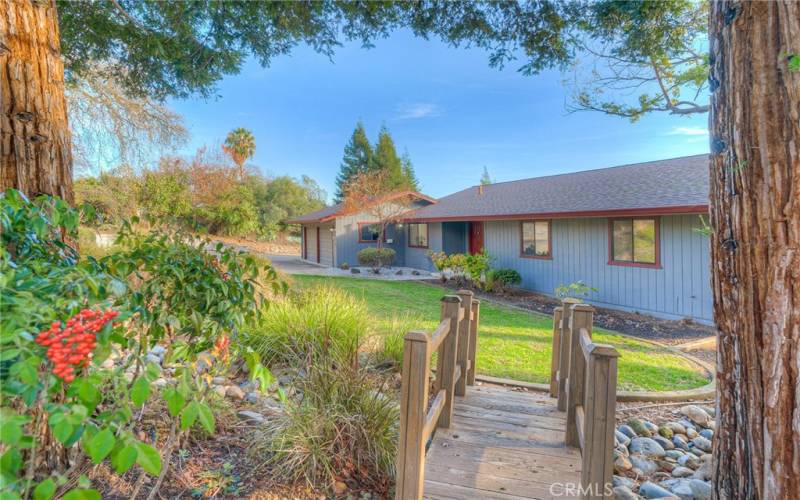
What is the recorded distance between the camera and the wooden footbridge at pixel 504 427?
2002 mm

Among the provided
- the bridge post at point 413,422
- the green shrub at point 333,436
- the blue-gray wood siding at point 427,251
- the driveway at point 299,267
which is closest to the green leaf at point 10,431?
the bridge post at point 413,422

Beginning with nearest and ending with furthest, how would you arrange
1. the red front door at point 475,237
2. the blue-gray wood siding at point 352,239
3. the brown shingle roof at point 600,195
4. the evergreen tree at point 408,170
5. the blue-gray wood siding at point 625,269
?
1. the blue-gray wood siding at point 625,269
2. the brown shingle roof at point 600,195
3. the red front door at point 475,237
4. the blue-gray wood siding at point 352,239
5. the evergreen tree at point 408,170

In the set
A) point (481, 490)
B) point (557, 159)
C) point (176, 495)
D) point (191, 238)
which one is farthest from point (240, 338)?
point (557, 159)

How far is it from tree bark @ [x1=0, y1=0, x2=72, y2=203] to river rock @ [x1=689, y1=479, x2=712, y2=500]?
4158mm

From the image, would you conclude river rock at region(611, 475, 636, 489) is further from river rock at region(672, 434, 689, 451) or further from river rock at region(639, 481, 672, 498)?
river rock at region(672, 434, 689, 451)

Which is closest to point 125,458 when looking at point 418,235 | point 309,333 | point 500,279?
point 309,333

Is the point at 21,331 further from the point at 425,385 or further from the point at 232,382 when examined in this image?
the point at 232,382

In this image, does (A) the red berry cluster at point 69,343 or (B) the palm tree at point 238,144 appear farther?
(B) the palm tree at point 238,144

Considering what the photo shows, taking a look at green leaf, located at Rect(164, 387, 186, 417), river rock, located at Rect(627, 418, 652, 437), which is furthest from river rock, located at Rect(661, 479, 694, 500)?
green leaf, located at Rect(164, 387, 186, 417)

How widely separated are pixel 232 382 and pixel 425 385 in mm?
2598

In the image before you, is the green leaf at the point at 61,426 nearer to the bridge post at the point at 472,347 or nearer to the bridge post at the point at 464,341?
the bridge post at the point at 464,341

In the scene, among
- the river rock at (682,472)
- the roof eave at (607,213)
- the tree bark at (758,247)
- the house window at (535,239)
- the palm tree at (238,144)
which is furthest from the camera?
the palm tree at (238,144)

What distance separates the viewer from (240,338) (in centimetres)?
197

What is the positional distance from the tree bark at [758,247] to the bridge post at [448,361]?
177cm
